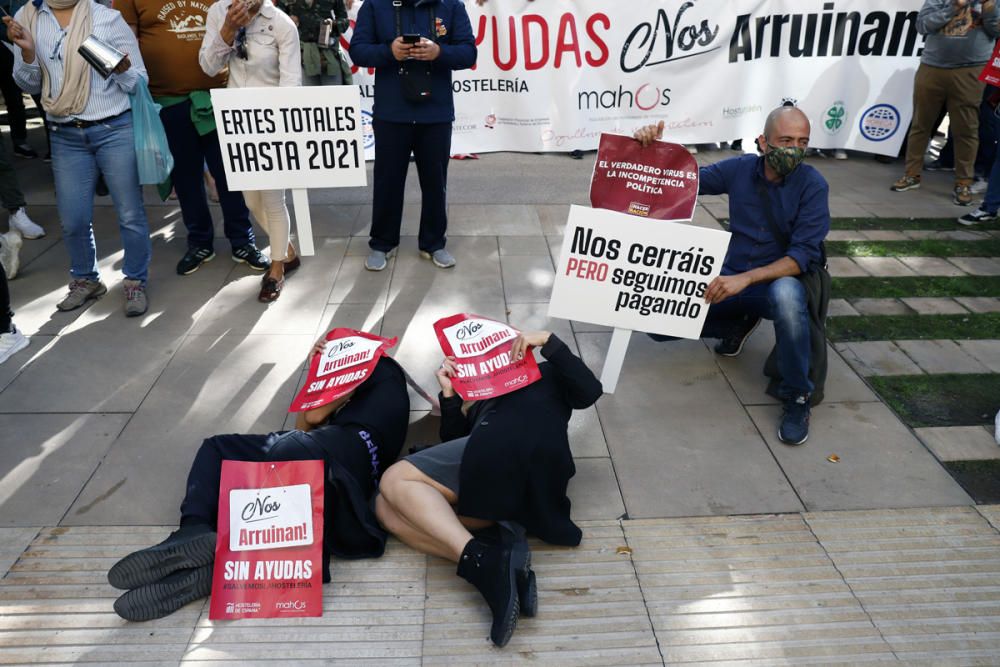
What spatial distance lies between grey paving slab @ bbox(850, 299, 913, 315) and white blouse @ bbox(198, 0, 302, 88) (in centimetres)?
388

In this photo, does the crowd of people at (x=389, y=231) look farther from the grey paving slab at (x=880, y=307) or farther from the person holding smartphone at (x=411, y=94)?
the grey paving slab at (x=880, y=307)

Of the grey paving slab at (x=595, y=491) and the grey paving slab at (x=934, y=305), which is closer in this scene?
the grey paving slab at (x=595, y=491)

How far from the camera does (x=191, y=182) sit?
17.8ft

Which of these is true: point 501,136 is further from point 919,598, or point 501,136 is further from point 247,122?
point 919,598

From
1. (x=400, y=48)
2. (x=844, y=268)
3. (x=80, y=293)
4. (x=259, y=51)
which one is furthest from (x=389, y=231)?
(x=844, y=268)

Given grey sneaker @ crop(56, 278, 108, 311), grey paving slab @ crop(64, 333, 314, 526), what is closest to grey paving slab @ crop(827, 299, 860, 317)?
grey paving slab @ crop(64, 333, 314, 526)

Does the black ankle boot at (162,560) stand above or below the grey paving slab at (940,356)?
above

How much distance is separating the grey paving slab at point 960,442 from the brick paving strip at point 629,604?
523 mm

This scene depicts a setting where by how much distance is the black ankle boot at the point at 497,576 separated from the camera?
2.63 metres

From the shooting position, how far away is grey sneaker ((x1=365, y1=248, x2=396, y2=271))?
5562mm

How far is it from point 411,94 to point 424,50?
1.05 feet

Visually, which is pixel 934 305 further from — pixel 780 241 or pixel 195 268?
pixel 195 268

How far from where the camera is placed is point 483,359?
10.9 ft

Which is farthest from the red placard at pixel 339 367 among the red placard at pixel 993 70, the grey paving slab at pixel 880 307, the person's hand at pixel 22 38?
the red placard at pixel 993 70
